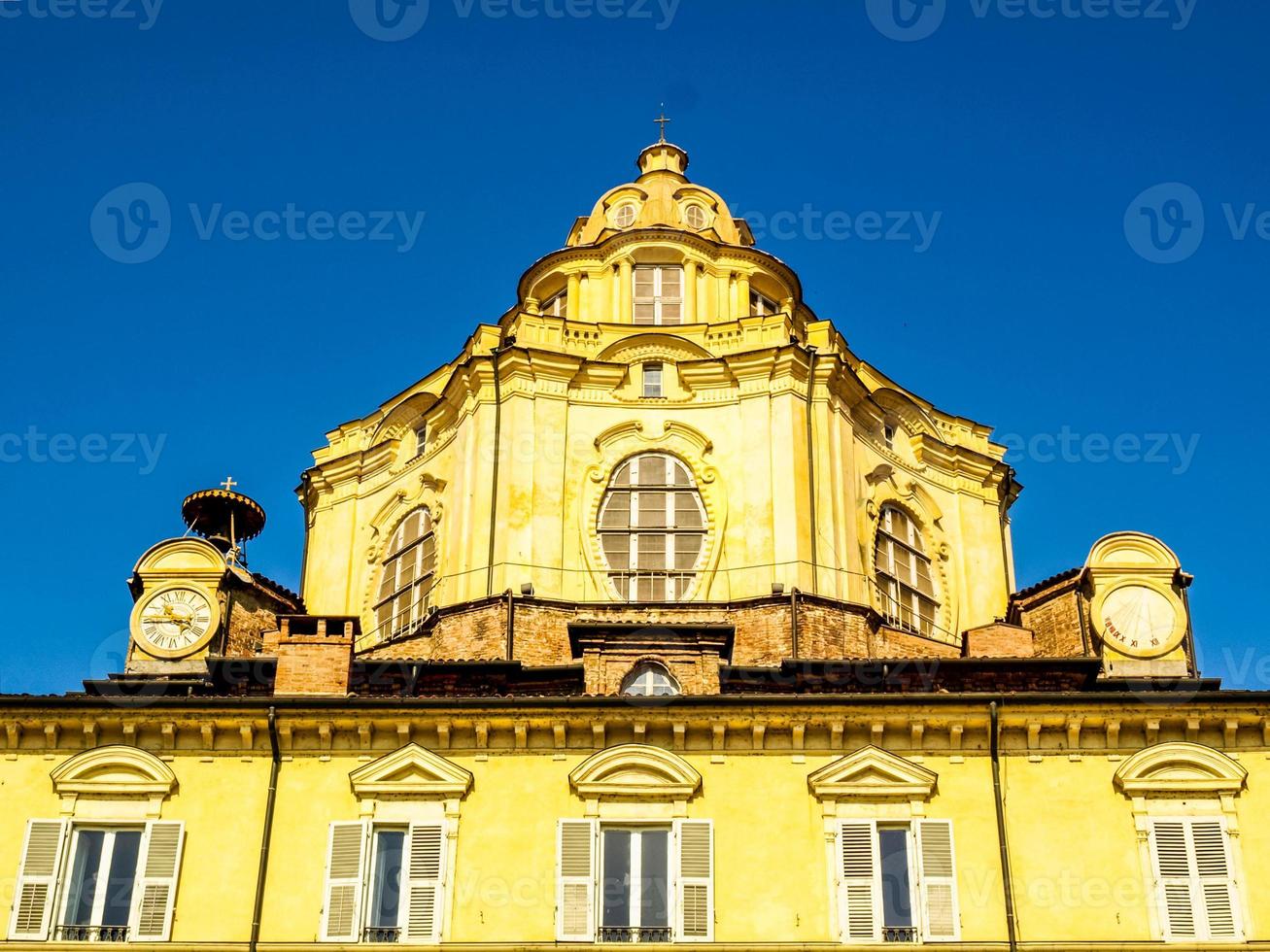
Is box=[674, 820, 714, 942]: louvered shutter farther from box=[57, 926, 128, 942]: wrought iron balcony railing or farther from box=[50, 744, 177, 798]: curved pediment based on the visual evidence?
box=[57, 926, 128, 942]: wrought iron balcony railing

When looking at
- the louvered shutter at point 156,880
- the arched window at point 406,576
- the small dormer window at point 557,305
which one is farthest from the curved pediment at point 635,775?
the small dormer window at point 557,305

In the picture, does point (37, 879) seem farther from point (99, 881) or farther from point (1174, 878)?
point (1174, 878)

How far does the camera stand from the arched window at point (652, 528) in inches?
1796

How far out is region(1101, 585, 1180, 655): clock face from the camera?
130ft

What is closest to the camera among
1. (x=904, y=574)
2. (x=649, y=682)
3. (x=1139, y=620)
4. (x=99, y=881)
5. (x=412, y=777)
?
(x=99, y=881)

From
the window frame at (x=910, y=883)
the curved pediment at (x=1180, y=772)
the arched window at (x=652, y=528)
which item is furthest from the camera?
the arched window at (x=652, y=528)

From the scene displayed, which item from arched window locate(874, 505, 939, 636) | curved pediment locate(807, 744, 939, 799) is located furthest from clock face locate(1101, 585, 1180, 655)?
curved pediment locate(807, 744, 939, 799)

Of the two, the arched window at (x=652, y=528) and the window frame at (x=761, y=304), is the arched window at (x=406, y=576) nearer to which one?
the arched window at (x=652, y=528)

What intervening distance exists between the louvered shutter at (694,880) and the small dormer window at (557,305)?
2354 cm

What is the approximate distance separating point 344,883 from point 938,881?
29.6 ft

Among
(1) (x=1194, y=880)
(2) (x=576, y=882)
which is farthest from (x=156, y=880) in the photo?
(1) (x=1194, y=880)

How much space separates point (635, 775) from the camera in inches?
1259

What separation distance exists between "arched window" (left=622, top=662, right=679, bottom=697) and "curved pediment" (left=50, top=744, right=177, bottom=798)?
7771 millimetres

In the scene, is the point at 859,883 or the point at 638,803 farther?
the point at 638,803
